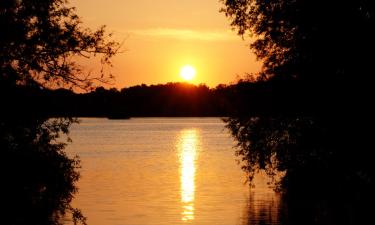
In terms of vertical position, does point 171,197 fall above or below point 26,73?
below

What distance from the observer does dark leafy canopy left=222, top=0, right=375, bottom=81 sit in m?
28.5

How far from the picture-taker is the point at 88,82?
2188 cm

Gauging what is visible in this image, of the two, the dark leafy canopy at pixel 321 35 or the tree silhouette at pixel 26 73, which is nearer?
the tree silhouette at pixel 26 73

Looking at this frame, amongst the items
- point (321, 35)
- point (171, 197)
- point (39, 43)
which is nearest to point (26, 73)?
point (39, 43)

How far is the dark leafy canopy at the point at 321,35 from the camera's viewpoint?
93.7 feet

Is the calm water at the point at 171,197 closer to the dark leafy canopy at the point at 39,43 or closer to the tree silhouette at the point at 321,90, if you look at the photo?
the tree silhouette at the point at 321,90

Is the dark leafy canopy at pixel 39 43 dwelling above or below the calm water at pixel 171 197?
above

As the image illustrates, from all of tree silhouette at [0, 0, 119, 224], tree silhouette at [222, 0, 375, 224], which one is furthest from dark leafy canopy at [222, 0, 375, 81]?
tree silhouette at [0, 0, 119, 224]

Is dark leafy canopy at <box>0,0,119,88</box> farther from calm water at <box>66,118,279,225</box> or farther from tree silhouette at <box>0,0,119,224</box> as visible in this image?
calm water at <box>66,118,279,225</box>

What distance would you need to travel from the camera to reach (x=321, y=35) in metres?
29.3

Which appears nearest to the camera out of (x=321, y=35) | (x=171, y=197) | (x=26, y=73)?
(x=26, y=73)

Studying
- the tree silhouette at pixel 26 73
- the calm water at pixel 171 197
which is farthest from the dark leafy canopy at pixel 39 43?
the calm water at pixel 171 197

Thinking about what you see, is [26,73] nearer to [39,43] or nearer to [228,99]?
[39,43]

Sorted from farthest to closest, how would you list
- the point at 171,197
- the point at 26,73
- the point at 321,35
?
1. the point at 171,197
2. the point at 321,35
3. the point at 26,73
